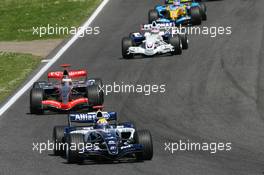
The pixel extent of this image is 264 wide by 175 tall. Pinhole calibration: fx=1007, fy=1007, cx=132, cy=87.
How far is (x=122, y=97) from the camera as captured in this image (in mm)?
28422

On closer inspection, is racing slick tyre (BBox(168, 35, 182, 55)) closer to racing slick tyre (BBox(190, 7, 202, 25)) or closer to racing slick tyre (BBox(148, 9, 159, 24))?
racing slick tyre (BBox(190, 7, 202, 25))

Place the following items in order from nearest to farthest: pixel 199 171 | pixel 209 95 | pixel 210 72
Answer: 1. pixel 199 171
2. pixel 209 95
3. pixel 210 72

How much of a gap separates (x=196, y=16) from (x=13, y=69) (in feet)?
28.9

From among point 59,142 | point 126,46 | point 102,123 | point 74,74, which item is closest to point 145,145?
point 102,123

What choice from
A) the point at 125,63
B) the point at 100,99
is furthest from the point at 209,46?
the point at 100,99

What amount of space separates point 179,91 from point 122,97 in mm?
1640

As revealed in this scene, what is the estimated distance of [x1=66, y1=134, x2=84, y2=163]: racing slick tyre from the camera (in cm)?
2039

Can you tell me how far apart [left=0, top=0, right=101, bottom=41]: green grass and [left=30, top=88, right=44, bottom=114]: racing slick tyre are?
48.2 ft

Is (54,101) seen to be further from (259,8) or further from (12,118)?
(259,8)

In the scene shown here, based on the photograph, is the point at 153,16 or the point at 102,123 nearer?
the point at 102,123

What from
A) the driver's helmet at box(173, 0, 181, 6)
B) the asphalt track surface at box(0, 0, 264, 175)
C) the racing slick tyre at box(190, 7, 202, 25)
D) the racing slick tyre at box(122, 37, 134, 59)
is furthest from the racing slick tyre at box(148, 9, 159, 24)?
the racing slick tyre at box(122, 37, 134, 59)

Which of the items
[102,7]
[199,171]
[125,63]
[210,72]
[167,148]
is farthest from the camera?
[102,7]

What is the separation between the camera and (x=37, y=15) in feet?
154

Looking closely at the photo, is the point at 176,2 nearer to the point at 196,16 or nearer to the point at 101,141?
the point at 196,16
